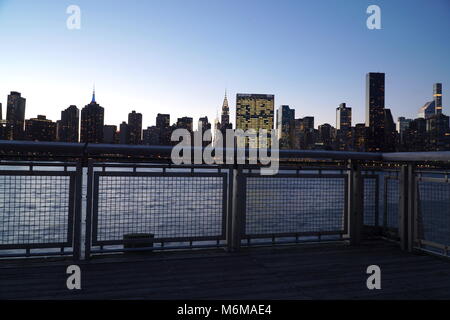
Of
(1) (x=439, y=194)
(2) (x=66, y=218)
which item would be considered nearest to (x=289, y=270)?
→ (1) (x=439, y=194)

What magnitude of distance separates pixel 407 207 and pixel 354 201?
0.82m

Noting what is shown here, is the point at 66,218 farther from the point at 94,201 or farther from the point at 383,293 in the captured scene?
the point at 383,293

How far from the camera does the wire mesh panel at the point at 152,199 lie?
4.74 m

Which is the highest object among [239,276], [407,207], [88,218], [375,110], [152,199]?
[375,110]

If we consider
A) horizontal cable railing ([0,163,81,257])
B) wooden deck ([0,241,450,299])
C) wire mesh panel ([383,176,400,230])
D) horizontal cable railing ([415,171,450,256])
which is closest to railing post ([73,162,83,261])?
horizontal cable railing ([0,163,81,257])

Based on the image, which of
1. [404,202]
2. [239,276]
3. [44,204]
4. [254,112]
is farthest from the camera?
[254,112]

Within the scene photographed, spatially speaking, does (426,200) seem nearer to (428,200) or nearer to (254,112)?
(428,200)

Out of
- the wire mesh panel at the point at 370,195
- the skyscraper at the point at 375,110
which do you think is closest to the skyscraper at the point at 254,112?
the skyscraper at the point at 375,110

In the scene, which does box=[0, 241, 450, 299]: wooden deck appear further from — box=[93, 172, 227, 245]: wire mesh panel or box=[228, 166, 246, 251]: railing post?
box=[93, 172, 227, 245]: wire mesh panel

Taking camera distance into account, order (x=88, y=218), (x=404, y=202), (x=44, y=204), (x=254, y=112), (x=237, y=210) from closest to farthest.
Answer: (x=44, y=204) → (x=88, y=218) → (x=237, y=210) → (x=404, y=202) → (x=254, y=112)

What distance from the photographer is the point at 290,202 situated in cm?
550

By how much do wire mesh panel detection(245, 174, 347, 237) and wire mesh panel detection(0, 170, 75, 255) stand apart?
100 inches

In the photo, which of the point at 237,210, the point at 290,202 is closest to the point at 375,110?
the point at 290,202

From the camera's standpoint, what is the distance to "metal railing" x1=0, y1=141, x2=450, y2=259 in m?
4.46
